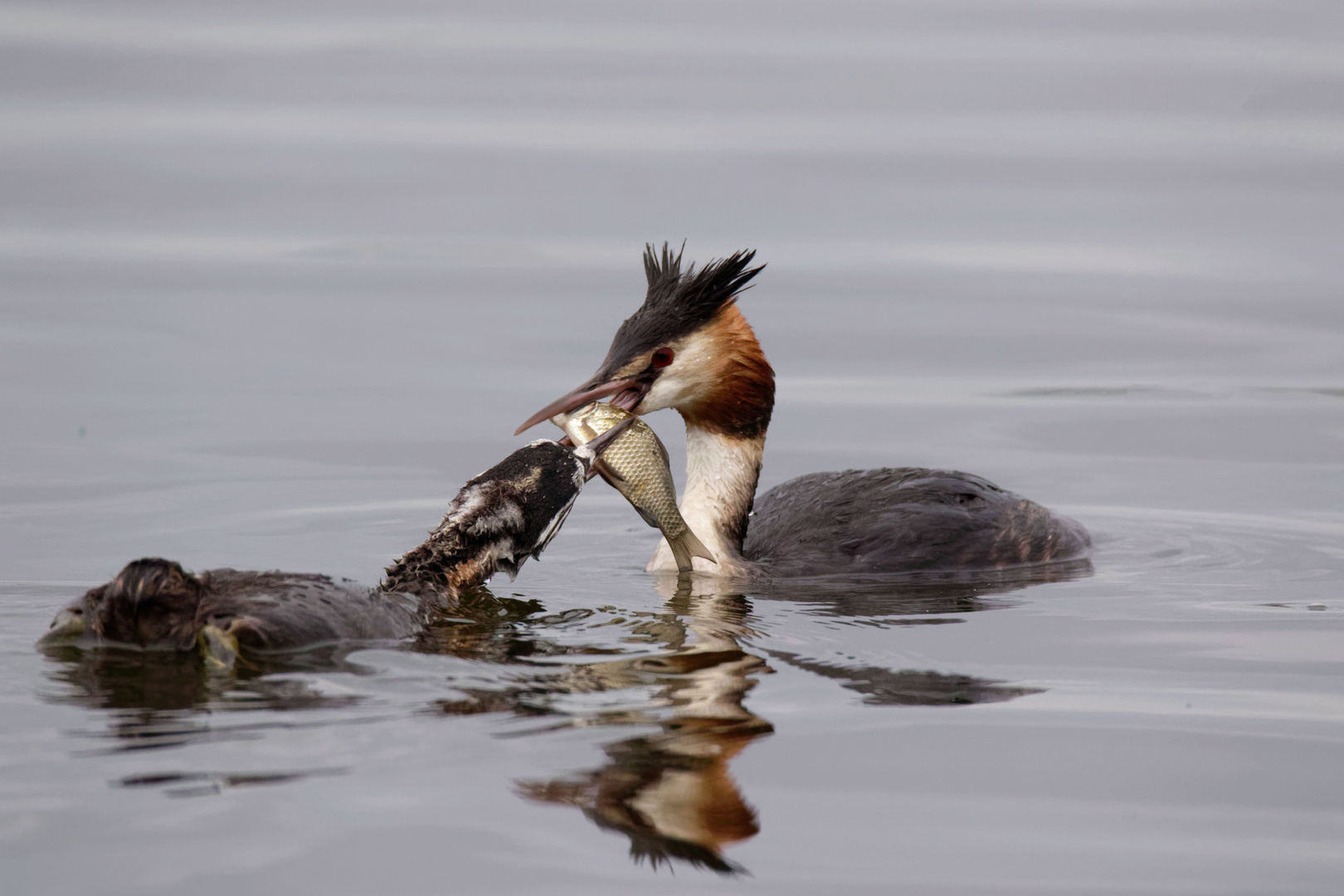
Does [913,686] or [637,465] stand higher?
[637,465]

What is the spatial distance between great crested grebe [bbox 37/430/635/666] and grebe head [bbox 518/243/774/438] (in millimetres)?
891

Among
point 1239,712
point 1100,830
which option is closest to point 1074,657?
point 1239,712

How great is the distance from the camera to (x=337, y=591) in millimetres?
6160

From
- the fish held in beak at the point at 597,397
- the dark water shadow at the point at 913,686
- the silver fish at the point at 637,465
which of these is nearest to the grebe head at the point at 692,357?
the fish held in beak at the point at 597,397

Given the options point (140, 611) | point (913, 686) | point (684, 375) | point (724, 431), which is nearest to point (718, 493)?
point (724, 431)

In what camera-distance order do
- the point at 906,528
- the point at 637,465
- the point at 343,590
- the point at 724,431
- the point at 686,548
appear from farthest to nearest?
the point at 724,431
the point at 906,528
the point at 686,548
the point at 637,465
the point at 343,590

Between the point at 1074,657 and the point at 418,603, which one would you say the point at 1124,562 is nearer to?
the point at 1074,657

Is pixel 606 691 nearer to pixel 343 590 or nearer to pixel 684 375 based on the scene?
pixel 343 590

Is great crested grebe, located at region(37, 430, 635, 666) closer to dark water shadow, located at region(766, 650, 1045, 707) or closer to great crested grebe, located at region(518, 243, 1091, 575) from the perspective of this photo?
great crested grebe, located at region(518, 243, 1091, 575)

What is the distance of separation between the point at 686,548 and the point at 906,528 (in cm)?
106

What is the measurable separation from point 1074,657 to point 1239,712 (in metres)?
0.77

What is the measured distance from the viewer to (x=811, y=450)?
36.8 ft

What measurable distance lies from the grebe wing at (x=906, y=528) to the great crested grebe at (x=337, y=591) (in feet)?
4.80

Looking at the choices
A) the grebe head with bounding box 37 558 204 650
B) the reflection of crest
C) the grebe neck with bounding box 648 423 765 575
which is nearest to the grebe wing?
the grebe neck with bounding box 648 423 765 575
